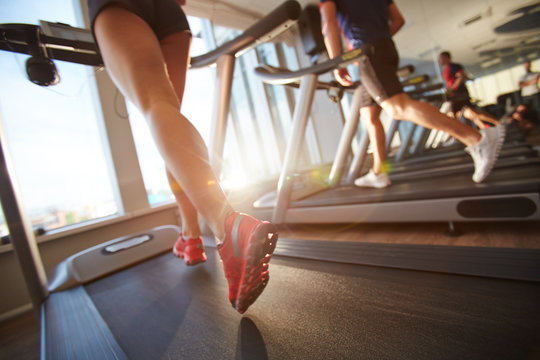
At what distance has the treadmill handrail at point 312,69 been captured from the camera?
4.38 feet

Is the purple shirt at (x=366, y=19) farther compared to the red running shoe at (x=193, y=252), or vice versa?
the purple shirt at (x=366, y=19)

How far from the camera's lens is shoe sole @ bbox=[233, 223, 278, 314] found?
59 cm

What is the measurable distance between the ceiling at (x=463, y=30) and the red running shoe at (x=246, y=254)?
3733 millimetres

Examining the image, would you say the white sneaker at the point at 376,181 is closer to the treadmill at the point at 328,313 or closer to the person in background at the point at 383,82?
the person in background at the point at 383,82

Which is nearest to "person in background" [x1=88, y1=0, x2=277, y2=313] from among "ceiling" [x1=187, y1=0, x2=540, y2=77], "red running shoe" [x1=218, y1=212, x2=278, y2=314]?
"red running shoe" [x1=218, y1=212, x2=278, y2=314]

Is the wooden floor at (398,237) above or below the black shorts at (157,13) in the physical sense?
below

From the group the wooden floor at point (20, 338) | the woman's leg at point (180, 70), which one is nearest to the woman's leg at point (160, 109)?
the woman's leg at point (180, 70)

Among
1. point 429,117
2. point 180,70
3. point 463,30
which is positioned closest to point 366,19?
point 429,117

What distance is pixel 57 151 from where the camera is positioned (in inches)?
84.5

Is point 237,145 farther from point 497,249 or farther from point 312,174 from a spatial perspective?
point 497,249

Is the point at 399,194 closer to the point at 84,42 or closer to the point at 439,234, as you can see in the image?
the point at 439,234

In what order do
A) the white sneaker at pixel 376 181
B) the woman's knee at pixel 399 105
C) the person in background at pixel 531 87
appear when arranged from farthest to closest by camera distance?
1. the person in background at pixel 531 87
2. the white sneaker at pixel 376 181
3. the woman's knee at pixel 399 105

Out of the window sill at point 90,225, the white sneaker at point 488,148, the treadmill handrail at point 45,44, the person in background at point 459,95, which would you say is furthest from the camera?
the person in background at point 459,95

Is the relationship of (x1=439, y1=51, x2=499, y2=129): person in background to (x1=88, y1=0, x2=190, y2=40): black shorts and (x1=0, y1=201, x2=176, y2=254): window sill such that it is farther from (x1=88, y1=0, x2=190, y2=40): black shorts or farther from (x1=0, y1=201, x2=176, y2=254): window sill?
(x1=0, y1=201, x2=176, y2=254): window sill
